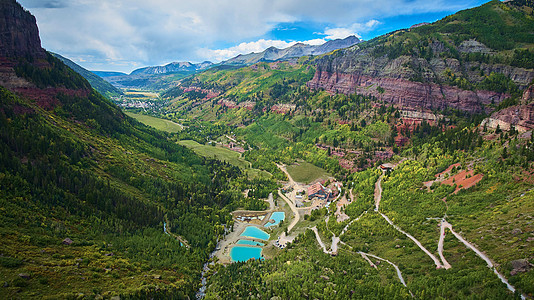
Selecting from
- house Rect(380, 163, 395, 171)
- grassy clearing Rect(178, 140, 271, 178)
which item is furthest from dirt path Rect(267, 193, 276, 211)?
house Rect(380, 163, 395, 171)

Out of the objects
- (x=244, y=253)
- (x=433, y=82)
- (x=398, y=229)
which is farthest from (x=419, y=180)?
(x=433, y=82)

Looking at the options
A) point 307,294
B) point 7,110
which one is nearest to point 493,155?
point 307,294

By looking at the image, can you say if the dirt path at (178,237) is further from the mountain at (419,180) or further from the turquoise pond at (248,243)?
the turquoise pond at (248,243)

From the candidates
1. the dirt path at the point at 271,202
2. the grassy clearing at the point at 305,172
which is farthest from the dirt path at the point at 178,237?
the grassy clearing at the point at 305,172

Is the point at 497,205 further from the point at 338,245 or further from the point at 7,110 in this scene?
the point at 7,110

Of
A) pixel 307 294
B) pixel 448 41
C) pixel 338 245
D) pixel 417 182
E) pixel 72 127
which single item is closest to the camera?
pixel 307 294
